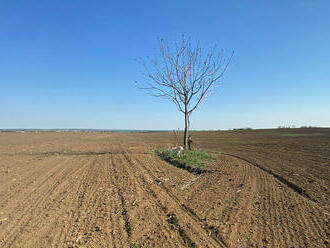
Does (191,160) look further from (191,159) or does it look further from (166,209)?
(166,209)

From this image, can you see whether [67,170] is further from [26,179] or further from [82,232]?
[82,232]

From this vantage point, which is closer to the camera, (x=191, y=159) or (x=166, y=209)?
(x=166, y=209)

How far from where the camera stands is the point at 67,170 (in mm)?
9766

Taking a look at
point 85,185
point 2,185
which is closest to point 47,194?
point 85,185

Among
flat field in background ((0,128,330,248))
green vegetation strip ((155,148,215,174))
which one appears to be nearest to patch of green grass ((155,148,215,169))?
green vegetation strip ((155,148,215,174))

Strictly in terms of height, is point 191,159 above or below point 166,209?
above

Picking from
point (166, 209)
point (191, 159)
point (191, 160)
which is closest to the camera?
point (166, 209)

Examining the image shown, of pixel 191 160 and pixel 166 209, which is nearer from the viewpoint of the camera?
pixel 166 209

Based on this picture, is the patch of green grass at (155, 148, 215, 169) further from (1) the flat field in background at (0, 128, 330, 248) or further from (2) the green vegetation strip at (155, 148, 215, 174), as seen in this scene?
(1) the flat field in background at (0, 128, 330, 248)

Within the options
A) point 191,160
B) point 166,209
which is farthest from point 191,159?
point 166,209

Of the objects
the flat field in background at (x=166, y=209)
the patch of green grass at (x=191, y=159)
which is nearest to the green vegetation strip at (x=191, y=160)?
the patch of green grass at (x=191, y=159)

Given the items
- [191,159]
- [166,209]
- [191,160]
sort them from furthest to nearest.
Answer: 1. [191,159]
2. [191,160]
3. [166,209]

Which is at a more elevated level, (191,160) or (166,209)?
(191,160)

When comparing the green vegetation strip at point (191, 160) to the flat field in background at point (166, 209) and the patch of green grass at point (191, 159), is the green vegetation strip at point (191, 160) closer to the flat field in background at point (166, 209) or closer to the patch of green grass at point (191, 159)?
the patch of green grass at point (191, 159)
